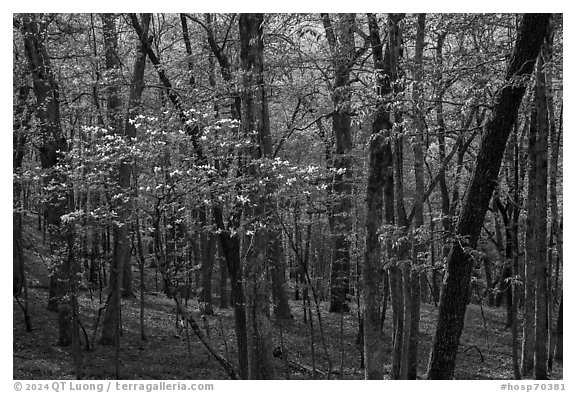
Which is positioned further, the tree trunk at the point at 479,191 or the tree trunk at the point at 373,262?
the tree trunk at the point at 373,262

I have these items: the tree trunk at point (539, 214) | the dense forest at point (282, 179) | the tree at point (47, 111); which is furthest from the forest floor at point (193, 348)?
the tree trunk at point (539, 214)

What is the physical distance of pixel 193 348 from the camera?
13867mm

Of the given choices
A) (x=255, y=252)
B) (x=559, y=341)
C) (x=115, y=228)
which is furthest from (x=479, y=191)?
(x=559, y=341)

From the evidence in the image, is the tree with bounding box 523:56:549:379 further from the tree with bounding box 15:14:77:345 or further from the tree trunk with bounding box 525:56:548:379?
the tree with bounding box 15:14:77:345

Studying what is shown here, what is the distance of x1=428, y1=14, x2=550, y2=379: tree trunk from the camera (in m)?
6.59

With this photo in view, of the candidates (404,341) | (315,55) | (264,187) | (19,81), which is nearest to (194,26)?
(19,81)

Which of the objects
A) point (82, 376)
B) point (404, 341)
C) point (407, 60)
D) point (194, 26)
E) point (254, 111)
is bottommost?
point (82, 376)

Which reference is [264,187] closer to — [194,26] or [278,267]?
[278,267]

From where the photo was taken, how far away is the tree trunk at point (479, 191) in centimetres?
659

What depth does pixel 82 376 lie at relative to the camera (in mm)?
10391

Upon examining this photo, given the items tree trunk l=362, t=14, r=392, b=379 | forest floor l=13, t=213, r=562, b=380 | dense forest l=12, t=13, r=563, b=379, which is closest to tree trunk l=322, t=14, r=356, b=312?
dense forest l=12, t=13, r=563, b=379

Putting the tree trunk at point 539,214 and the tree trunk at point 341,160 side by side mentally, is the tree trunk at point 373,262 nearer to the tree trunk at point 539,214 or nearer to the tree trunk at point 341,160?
the tree trunk at point 341,160

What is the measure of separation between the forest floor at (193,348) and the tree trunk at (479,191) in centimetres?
279
